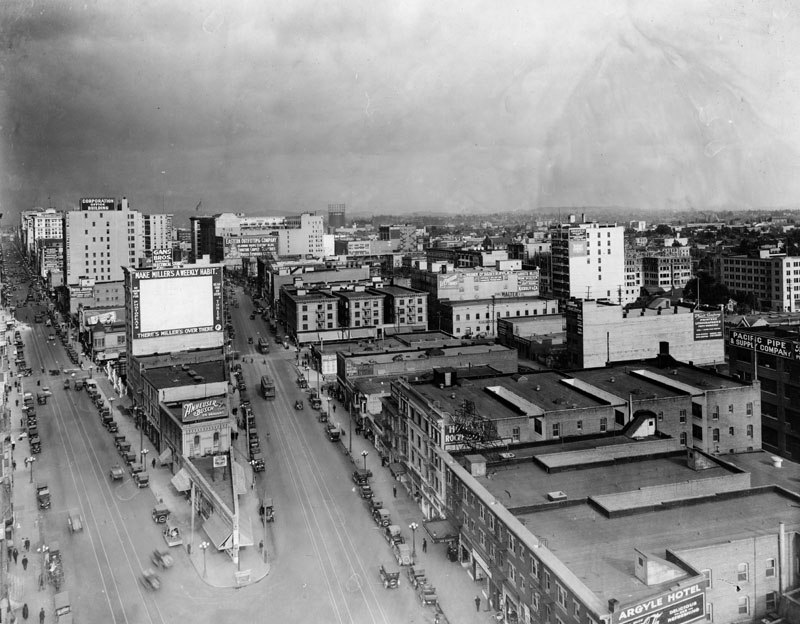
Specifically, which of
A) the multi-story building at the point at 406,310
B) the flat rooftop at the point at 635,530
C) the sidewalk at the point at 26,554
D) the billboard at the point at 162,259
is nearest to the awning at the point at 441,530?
the flat rooftop at the point at 635,530

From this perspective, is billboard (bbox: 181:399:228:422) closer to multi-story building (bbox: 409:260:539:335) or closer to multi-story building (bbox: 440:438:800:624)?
multi-story building (bbox: 440:438:800:624)

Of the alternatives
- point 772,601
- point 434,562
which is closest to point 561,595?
point 772,601

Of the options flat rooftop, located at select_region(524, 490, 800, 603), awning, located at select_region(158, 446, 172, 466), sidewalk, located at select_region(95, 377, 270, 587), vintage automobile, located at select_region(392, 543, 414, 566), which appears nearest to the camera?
flat rooftop, located at select_region(524, 490, 800, 603)

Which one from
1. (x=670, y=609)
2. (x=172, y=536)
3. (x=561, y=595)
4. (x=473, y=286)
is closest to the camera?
(x=670, y=609)

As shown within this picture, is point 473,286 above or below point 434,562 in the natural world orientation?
above

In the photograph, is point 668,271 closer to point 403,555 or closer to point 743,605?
point 403,555

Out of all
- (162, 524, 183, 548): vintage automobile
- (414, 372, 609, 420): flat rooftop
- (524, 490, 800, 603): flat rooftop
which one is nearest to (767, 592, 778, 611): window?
(524, 490, 800, 603): flat rooftop
